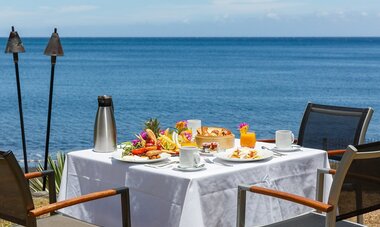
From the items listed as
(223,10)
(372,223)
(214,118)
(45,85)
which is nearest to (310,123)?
(372,223)

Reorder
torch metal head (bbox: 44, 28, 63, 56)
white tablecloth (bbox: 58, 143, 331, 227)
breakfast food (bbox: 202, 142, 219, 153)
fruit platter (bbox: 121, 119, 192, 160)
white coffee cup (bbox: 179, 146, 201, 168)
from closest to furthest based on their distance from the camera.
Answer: white tablecloth (bbox: 58, 143, 331, 227), white coffee cup (bbox: 179, 146, 201, 168), fruit platter (bbox: 121, 119, 192, 160), breakfast food (bbox: 202, 142, 219, 153), torch metal head (bbox: 44, 28, 63, 56)

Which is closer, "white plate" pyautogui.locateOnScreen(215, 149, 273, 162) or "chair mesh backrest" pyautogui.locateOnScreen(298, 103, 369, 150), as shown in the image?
"white plate" pyautogui.locateOnScreen(215, 149, 273, 162)

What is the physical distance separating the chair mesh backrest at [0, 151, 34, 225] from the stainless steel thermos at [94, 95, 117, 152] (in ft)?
2.35

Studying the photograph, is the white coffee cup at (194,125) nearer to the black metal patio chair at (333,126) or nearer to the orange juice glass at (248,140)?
the orange juice glass at (248,140)

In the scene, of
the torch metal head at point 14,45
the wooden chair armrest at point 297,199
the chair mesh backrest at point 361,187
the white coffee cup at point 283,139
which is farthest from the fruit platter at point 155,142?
the torch metal head at point 14,45

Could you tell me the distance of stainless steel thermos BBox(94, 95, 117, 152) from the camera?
3.82 meters

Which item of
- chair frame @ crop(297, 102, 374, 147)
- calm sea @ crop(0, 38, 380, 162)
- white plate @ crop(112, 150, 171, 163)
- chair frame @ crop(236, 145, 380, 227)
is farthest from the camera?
calm sea @ crop(0, 38, 380, 162)

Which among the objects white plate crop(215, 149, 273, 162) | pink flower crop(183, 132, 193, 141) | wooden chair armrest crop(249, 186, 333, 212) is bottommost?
wooden chair armrest crop(249, 186, 333, 212)

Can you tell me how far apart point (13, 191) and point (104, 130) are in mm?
788

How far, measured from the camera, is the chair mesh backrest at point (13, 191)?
10.0 ft

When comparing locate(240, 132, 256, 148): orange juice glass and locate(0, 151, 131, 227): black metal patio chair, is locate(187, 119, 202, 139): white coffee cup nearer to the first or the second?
locate(240, 132, 256, 148): orange juice glass

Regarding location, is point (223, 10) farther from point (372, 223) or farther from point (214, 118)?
point (372, 223)

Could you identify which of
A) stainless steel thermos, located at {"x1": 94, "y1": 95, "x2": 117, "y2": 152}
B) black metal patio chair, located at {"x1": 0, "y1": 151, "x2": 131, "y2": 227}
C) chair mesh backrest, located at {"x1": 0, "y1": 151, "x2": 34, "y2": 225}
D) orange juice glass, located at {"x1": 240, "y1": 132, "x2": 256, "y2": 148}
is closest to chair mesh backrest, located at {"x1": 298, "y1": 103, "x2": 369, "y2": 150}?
orange juice glass, located at {"x1": 240, "y1": 132, "x2": 256, "y2": 148}

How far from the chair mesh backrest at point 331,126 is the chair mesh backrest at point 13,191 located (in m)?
2.16
